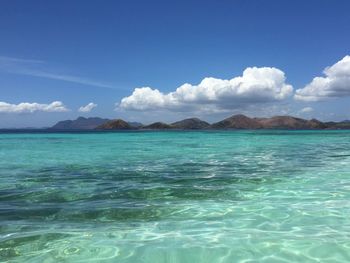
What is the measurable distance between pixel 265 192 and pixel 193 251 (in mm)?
6086

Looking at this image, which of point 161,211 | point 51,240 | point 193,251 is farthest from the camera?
point 161,211

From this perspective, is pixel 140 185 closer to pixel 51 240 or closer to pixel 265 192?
pixel 265 192

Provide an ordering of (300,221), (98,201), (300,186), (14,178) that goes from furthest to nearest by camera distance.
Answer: (14,178)
(300,186)
(98,201)
(300,221)

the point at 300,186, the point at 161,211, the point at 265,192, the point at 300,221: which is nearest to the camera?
the point at 300,221

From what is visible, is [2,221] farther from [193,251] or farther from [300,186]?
[300,186]

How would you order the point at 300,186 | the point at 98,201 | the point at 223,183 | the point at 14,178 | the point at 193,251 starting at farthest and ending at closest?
the point at 14,178 → the point at 223,183 → the point at 300,186 → the point at 98,201 → the point at 193,251

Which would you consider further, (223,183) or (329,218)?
(223,183)

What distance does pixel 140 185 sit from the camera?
13.4 metres

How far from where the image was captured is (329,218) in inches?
335

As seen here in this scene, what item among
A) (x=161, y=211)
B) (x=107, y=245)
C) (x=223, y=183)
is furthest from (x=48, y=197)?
(x=223, y=183)

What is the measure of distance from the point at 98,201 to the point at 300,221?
17.5 ft

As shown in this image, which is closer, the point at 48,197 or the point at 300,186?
the point at 48,197

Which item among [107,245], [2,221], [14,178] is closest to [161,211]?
[107,245]

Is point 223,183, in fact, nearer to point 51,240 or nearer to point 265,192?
point 265,192
